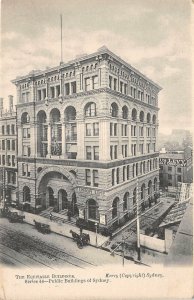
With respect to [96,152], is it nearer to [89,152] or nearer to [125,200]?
[89,152]

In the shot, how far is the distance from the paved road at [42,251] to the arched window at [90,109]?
285 inches

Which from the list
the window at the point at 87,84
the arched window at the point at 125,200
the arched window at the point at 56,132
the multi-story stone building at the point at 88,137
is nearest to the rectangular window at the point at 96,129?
the multi-story stone building at the point at 88,137

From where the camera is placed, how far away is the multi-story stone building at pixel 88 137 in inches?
546

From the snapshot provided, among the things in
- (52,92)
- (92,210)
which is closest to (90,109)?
(52,92)

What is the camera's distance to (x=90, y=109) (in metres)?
14.4

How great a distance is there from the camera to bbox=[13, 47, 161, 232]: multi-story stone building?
13867 mm

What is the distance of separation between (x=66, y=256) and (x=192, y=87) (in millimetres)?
8991

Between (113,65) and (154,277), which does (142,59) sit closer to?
(113,65)

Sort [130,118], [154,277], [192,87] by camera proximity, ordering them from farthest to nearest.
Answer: [130,118] → [192,87] → [154,277]

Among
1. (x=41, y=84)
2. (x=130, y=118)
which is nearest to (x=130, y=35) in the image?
(x=130, y=118)

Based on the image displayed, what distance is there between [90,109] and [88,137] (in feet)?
5.51

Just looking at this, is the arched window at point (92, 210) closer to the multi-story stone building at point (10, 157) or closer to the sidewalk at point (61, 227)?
the sidewalk at point (61, 227)

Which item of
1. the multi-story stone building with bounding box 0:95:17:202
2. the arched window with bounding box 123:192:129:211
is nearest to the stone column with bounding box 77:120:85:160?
the multi-story stone building with bounding box 0:95:17:202

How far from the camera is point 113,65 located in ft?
45.2
